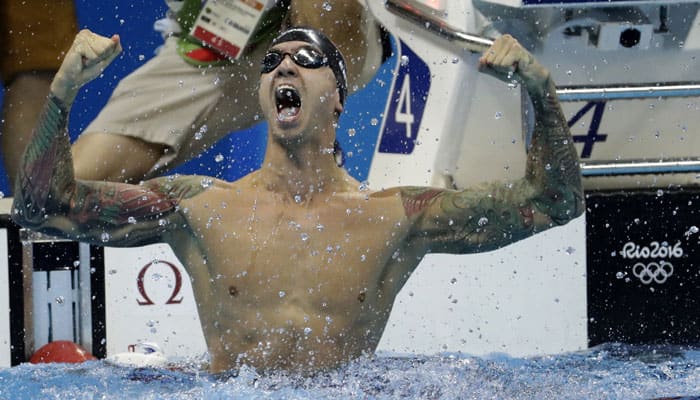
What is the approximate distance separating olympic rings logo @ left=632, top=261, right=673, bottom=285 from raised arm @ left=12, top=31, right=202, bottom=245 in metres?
1.47

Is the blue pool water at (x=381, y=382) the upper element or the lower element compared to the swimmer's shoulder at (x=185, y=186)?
lower

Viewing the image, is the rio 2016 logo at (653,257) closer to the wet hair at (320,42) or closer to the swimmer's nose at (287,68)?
the wet hair at (320,42)

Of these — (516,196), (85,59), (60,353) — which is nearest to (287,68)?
(85,59)

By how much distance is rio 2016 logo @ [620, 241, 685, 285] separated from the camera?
3.38 metres

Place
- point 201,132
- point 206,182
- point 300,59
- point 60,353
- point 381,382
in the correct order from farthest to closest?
point 201,132
point 60,353
point 206,182
point 300,59
point 381,382

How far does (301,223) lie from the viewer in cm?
246

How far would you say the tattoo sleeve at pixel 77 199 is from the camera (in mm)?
2256

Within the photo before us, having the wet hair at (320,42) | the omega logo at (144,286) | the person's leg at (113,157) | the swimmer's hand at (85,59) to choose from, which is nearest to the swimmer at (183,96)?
the person's leg at (113,157)

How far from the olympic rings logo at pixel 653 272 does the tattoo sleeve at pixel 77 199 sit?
4.82 feet

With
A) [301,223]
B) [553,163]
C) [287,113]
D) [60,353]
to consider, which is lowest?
[60,353]

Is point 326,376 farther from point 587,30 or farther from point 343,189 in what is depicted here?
point 587,30

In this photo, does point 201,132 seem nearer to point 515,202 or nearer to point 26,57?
point 26,57

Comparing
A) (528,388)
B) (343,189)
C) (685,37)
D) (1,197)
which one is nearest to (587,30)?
(685,37)

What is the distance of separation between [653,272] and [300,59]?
146cm
